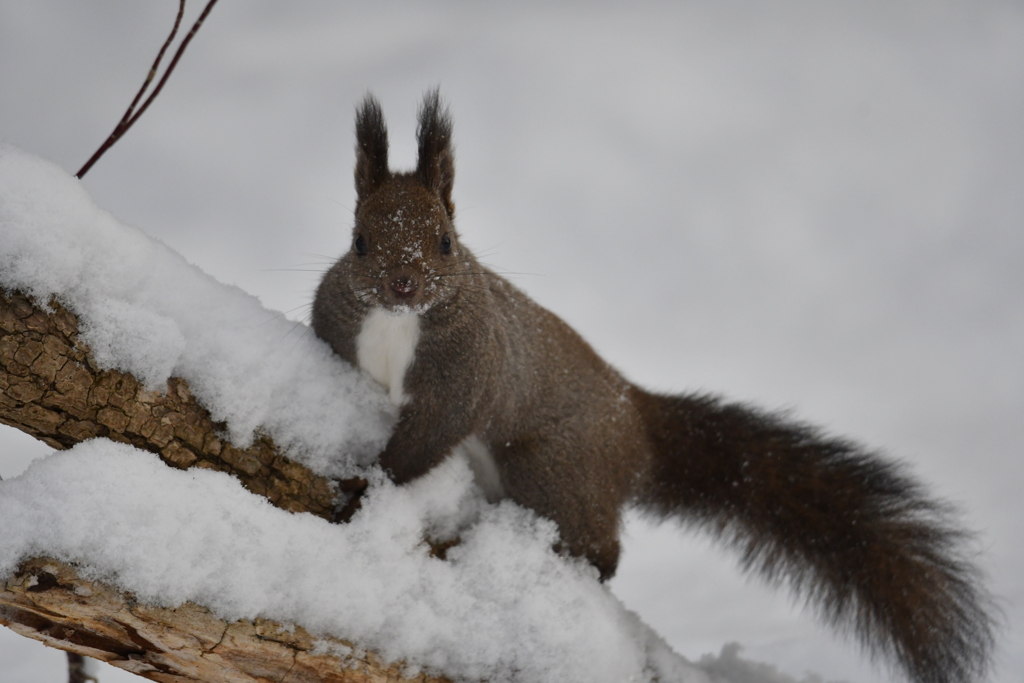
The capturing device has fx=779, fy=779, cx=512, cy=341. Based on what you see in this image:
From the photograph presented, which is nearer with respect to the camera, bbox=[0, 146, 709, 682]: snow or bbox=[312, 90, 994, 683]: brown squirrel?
bbox=[0, 146, 709, 682]: snow

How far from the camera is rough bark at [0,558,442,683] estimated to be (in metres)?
1.32

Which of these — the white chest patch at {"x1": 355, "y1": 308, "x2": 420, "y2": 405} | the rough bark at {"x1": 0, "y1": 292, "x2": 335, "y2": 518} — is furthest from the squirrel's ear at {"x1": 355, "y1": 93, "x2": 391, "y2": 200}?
the rough bark at {"x1": 0, "y1": 292, "x2": 335, "y2": 518}

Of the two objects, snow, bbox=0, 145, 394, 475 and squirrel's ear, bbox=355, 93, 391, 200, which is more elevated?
squirrel's ear, bbox=355, 93, 391, 200

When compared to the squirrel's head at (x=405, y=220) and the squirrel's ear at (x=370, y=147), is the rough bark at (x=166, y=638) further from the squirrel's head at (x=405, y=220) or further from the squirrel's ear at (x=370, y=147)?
the squirrel's ear at (x=370, y=147)

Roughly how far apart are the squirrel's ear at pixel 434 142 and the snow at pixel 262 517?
0.55 meters

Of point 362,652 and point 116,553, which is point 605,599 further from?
point 116,553

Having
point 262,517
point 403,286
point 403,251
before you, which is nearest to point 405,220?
point 403,251

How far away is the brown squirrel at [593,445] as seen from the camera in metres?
2.00

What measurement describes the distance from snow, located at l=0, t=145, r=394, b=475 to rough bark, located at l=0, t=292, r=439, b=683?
0.13 ft

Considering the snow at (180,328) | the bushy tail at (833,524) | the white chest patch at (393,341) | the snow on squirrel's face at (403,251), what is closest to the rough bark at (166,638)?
the snow at (180,328)

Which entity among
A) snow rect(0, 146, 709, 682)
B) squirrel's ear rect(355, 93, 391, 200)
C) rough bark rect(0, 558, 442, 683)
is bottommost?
rough bark rect(0, 558, 442, 683)

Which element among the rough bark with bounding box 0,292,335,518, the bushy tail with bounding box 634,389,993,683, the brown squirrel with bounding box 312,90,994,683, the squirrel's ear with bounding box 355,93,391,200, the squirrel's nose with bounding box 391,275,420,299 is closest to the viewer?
the rough bark with bounding box 0,292,335,518

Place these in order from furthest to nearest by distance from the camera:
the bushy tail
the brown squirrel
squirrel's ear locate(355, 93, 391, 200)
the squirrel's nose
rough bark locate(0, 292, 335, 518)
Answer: the bushy tail < squirrel's ear locate(355, 93, 391, 200) < the brown squirrel < the squirrel's nose < rough bark locate(0, 292, 335, 518)

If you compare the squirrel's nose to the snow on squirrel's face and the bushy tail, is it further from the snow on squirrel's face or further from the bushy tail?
the bushy tail
